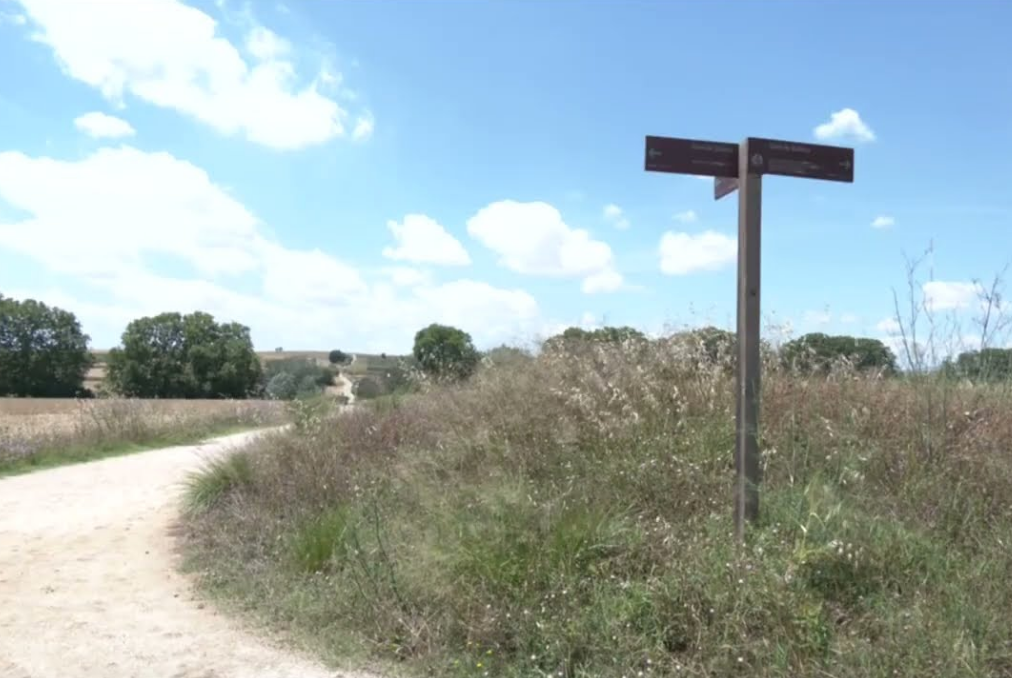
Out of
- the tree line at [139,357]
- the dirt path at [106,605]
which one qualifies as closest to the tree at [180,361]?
the tree line at [139,357]

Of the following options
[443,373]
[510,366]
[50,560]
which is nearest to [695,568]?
[510,366]

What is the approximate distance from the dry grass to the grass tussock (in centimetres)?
796

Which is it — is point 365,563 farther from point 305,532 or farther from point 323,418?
point 323,418

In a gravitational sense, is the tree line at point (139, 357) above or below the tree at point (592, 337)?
above

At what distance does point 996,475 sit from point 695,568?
212 centimetres

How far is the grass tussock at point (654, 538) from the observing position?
3.97 meters

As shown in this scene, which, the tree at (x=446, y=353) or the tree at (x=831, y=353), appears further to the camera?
the tree at (x=446, y=353)

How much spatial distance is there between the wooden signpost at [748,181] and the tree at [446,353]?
6200 mm

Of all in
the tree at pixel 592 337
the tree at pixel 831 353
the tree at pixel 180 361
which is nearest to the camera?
the tree at pixel 831 353

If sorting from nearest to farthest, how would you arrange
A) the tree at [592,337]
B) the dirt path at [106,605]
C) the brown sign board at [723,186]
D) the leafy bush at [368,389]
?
1. the dirt path at [106,605]
2. the brown sign board at [723,186]
3. the tree at [592,337]
4. the leafy bush at [368,389]

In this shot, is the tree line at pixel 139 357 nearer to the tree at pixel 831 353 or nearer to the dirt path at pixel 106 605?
the dirt path at pixel 106 605

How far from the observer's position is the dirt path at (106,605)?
469 cm

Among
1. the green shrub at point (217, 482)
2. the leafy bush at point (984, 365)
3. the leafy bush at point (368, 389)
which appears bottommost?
the green shrub at point (217, 482)

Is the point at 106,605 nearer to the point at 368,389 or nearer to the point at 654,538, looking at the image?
the point at 654,538
